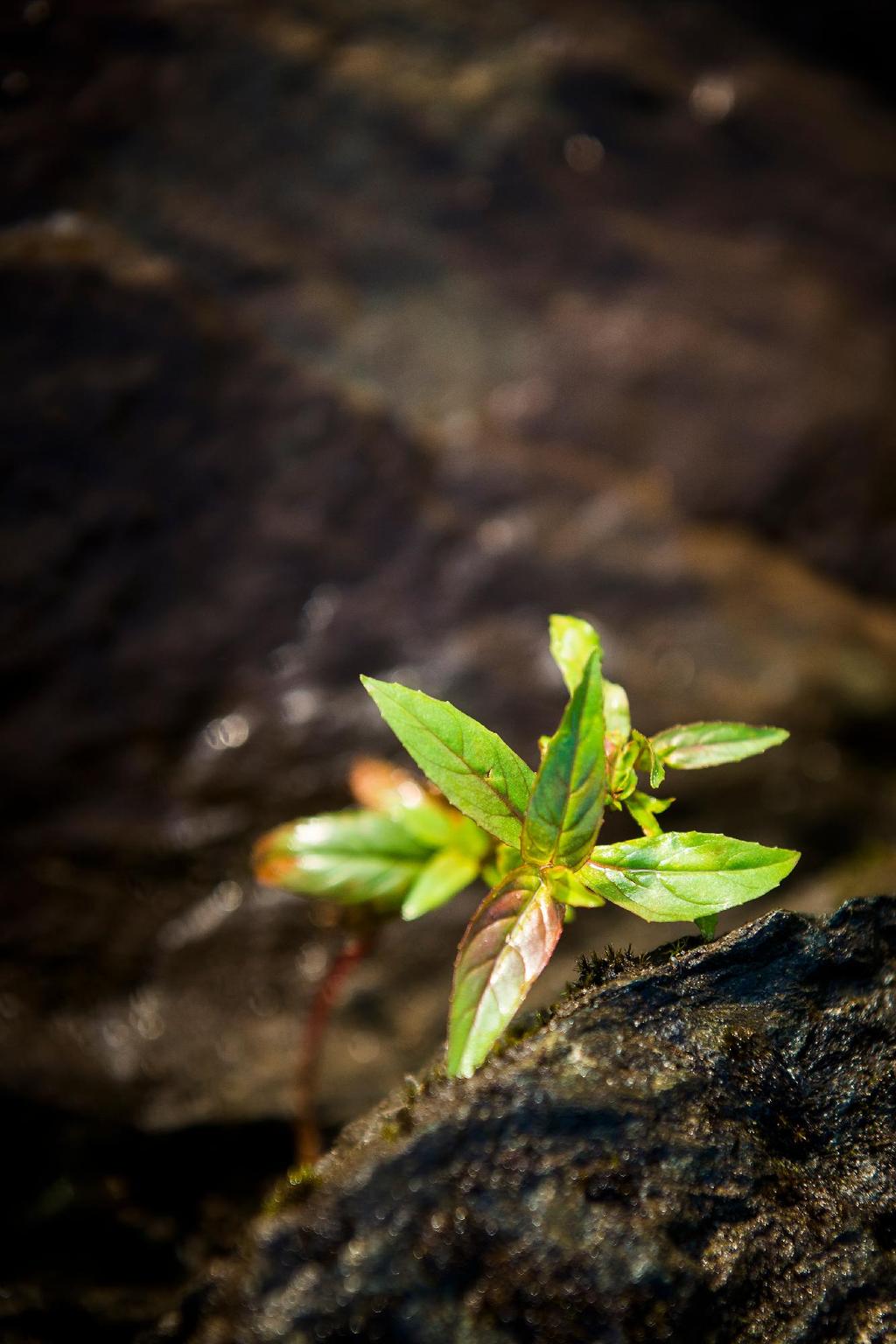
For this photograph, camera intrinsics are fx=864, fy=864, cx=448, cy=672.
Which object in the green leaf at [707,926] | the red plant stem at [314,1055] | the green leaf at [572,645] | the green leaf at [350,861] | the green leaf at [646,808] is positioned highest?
the green leaf at [572,645]

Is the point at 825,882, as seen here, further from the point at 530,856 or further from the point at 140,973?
the point at 140,973

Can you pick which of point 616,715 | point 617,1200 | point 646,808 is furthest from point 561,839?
point 617,1200

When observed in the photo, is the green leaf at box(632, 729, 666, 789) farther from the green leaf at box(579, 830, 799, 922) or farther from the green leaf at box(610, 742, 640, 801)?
the green leaf at box(579, 830, 799, 922)

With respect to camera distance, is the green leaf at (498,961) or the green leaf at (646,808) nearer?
the green leaf at (498,961)

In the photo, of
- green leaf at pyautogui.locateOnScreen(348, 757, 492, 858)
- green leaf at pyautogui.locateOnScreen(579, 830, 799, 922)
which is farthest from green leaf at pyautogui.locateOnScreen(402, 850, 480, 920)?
green leaf at pyautogui.locateOnScreen(579, 830, 799, 922)

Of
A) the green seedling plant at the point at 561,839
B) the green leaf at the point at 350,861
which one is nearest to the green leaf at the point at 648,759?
the green seedling plant at the point at 561,839

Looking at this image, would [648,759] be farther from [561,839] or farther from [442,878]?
[442,878]

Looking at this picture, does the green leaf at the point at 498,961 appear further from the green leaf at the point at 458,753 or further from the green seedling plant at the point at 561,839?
the green leaf at the point at 458,753
